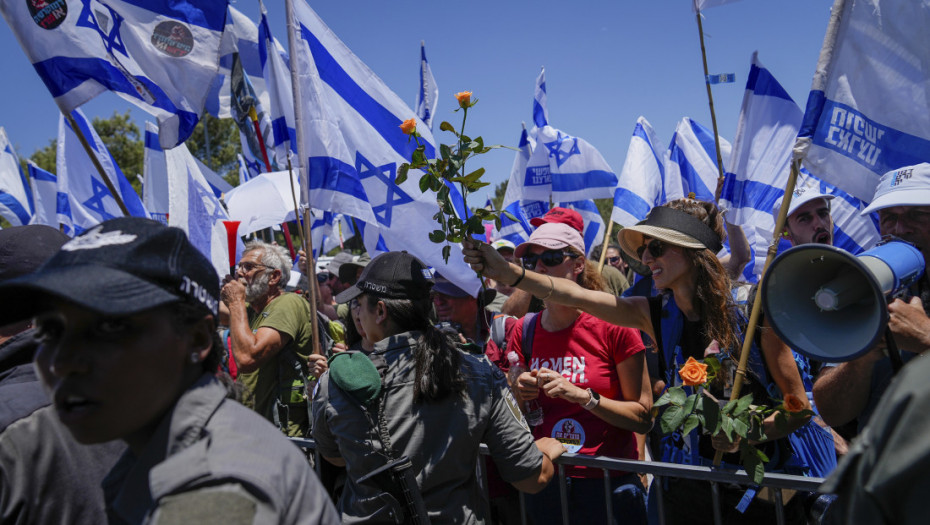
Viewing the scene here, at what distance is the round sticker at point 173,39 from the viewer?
4328 millimetres

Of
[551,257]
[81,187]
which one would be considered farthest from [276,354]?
[81,187]

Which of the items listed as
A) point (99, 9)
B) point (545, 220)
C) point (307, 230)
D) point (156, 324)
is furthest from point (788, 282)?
point (99, 9)

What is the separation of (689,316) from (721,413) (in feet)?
2.06

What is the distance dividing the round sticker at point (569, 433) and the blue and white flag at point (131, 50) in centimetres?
295

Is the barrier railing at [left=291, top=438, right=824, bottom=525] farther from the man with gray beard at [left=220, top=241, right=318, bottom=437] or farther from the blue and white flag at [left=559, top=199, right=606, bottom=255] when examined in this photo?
the blue and white flag at [left=559, top=199, right=606, bottom=255]

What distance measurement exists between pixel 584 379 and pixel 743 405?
106 cm

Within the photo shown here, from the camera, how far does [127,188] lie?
7730 mm

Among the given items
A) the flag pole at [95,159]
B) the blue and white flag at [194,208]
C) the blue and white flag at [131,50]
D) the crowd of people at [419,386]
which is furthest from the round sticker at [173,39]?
the crowd of people at [419,386]

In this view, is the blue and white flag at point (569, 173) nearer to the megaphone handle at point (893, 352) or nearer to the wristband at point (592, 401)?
the wristband at point (592, 401)

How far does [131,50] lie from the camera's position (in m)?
4.30

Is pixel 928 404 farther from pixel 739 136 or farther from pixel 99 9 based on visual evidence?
pixel 99 9

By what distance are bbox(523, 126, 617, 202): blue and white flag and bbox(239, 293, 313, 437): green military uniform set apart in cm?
438

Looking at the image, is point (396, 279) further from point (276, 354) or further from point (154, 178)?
point (154, 178)

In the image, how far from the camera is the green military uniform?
4.45 meters
